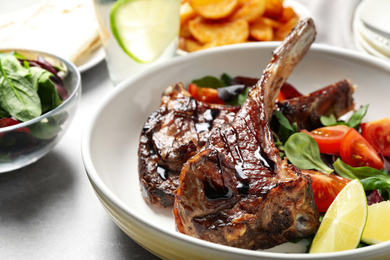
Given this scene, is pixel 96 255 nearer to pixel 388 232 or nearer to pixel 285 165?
pixel 285 165

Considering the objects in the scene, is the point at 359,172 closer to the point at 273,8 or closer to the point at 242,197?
the point at 242,197

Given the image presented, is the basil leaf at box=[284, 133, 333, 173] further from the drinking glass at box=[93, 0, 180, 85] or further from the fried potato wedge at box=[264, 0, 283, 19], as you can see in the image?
the fried potato wedge at box=[264, 0, 283, 19]

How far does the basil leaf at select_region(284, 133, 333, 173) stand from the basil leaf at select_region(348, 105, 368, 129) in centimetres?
33

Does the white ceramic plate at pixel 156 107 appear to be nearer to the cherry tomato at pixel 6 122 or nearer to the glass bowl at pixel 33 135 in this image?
the glass bowl at pixel 33 135

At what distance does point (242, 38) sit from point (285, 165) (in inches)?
62.1

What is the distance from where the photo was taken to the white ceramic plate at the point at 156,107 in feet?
5.01

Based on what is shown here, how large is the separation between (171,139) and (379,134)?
1018mm

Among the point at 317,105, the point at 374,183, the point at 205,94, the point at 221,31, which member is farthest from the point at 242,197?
the point at 221,31

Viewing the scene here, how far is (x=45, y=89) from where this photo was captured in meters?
2.37

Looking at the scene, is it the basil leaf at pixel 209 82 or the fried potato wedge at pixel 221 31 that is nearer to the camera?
the basil leaf at pixel 209 82

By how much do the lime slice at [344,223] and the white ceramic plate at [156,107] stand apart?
0.13 metres

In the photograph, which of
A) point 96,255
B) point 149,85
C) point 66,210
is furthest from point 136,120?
point 96,255

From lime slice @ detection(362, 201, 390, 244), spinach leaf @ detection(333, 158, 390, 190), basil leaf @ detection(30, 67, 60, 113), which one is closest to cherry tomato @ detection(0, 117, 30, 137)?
basil leaf @ detection(30, 67, 60, 113)

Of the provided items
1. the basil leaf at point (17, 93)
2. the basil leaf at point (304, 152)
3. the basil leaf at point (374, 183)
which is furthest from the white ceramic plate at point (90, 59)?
the basil leaf at point (374, 183)
